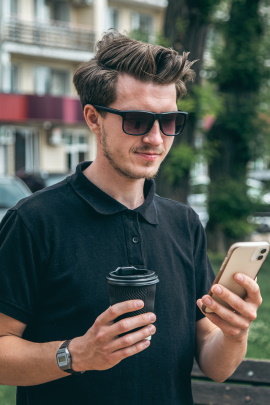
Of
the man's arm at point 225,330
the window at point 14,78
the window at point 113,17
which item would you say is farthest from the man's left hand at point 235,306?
the window at point 113,17

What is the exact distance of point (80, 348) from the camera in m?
2.05

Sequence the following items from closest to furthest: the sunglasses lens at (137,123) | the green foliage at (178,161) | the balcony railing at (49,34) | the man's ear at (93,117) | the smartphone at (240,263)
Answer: the smartphone at (240,263), the sunglasses lens at (137,123), the man's ear at (93,117), the green foliage at (178,161), the balcony railing at (49,34)

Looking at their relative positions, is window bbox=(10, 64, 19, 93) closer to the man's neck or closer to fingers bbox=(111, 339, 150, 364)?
the man's neck

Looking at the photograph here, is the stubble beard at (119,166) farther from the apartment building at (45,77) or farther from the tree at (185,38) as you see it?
the apartment building at (45,77)

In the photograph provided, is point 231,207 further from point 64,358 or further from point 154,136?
point 64,358

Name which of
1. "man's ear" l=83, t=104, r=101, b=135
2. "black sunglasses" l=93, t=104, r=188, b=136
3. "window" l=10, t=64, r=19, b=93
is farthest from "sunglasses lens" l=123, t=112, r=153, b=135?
"window" l=10, t=64, r=19, b=93

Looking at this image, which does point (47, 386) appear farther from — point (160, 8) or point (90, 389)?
point (160, 8)

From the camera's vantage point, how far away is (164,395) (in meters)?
2.35

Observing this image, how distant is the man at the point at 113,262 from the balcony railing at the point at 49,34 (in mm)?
27933

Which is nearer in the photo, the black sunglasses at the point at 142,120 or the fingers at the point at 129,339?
the fingers at the point at 129,339

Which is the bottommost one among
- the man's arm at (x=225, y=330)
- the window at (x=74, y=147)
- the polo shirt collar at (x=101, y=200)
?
the window at (x=74, y=147)

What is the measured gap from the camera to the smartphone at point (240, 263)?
82.1 inches

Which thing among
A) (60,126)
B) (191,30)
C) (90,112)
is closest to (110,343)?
(90,112)

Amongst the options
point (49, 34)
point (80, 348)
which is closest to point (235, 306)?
point (80, 348)
